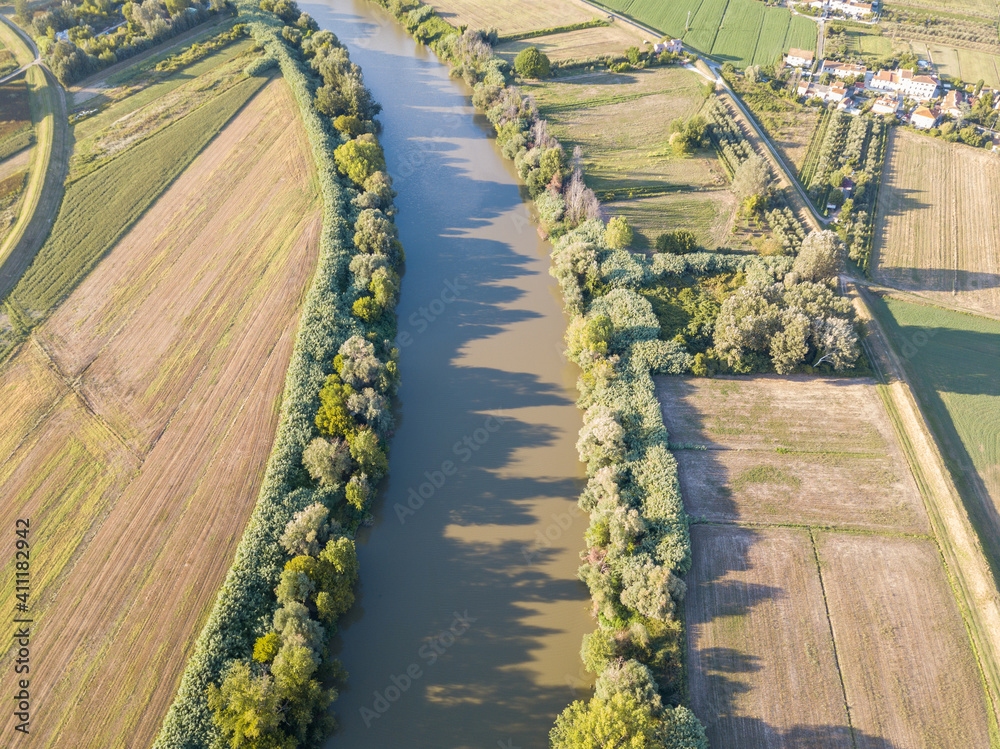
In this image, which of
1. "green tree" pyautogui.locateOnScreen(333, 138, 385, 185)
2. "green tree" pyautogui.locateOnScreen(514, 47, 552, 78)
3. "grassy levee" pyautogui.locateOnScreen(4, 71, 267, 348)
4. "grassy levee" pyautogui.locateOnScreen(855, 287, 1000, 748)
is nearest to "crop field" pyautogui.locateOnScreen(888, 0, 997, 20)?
"green tree" pyautogui.locateOnScreen(514, 47, 552, 78)

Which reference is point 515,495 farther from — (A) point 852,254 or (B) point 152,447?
(A) point 852,254

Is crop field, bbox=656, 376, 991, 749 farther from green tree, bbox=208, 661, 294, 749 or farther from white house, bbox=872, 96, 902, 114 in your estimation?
white house, bbox=872, 96, 902, 114

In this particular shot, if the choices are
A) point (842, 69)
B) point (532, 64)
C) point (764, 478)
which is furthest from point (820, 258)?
point (842, 69)

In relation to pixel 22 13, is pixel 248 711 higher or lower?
lower

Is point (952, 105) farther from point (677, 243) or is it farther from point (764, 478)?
point (764, 478)

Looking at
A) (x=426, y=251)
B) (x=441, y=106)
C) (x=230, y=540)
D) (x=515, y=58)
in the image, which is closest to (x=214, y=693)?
(x=230, y=540)
